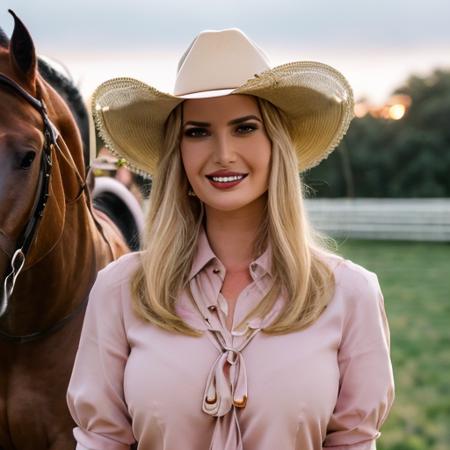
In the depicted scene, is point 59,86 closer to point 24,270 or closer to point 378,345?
point 24,270

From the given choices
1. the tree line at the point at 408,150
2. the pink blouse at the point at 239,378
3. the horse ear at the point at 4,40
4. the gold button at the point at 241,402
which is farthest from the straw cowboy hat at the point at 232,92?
the tree line at the point at 408,150

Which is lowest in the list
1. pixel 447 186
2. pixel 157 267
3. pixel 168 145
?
pixel 447 186

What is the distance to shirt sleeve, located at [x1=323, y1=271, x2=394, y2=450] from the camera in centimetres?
203

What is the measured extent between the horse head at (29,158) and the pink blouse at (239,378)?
445mm

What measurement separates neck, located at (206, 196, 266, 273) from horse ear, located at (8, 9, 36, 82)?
2.76 feet

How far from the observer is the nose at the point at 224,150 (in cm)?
210

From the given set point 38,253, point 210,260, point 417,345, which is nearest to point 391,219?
point 417,345

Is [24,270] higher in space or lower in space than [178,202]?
lower

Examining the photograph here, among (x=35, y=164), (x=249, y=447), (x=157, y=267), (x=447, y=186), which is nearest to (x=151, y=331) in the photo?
(x=157, y=267)

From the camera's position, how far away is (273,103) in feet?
7.41

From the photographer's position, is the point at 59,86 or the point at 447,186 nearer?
the point at 59,86

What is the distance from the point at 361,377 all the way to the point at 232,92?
785 mm

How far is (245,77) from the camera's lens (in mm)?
2264

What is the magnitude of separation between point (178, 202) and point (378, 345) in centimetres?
67
